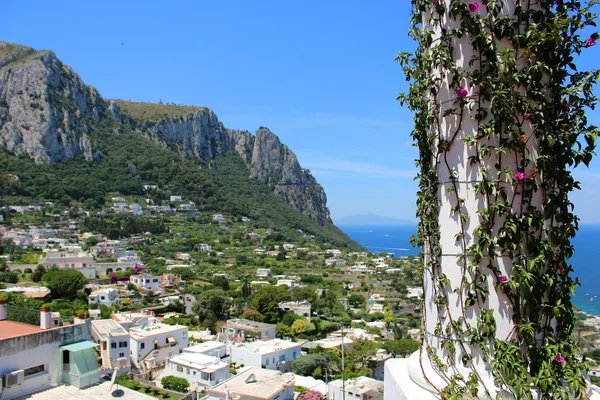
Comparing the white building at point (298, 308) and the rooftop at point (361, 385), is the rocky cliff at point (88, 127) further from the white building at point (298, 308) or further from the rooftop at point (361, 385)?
the rooftop at point (361, 385)

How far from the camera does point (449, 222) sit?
194 cm

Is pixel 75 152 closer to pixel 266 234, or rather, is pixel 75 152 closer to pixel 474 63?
pixel 266 234

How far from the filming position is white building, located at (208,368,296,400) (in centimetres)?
1510

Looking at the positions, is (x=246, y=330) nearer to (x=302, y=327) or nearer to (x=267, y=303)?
(x=302, y=327)

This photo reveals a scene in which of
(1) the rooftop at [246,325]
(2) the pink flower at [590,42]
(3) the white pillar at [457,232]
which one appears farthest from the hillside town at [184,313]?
(2) the pink flower at [590,42]

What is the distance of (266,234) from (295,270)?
29.4 metres

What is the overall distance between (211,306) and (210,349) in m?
10.9

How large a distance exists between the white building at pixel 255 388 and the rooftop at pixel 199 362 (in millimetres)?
1250

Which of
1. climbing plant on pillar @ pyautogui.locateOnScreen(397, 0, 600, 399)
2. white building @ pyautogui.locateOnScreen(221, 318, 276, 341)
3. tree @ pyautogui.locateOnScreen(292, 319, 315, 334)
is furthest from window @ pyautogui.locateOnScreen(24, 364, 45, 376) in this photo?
tree @ pyautogui.locateOnScreen(292, 319, 315, 334)

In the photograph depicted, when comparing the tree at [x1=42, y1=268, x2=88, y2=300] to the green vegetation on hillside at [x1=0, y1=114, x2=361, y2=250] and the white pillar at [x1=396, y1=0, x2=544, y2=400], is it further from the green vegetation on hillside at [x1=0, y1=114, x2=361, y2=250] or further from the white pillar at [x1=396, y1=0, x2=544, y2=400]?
the green vegetation on hillside at [x1=0, y1=114, x2=361, y2=250]

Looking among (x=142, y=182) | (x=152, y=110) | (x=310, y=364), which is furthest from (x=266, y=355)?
(x=152, y=110)

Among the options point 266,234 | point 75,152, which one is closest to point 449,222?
point 266,234

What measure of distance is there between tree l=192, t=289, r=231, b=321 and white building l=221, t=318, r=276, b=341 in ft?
10.3

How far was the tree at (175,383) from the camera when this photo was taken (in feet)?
57.5
